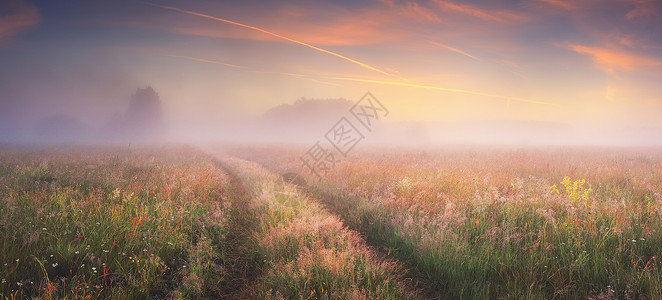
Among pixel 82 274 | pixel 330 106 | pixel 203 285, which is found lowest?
pixel 203 285

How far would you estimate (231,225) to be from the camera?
670 cm

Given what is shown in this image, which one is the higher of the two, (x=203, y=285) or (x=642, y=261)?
(x=642, y=261)

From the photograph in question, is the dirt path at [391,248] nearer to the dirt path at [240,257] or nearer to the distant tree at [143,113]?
the dirt path at [240,257]

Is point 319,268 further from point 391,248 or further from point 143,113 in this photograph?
point 143,113

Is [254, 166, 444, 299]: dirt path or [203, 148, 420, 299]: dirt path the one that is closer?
[203, 148, 420, 299]: dirt path

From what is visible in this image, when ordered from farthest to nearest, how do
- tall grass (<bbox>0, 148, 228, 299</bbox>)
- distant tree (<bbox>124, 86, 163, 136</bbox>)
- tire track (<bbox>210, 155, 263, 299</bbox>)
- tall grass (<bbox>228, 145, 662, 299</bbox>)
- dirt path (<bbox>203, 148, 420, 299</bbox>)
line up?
distant tree (<bbox>124, 86, 163, 136</bbox>)
tire track (<bbox>210, 155, 263, 299</bbox>)
tall grass (<bbox>228, 145, 662, 299</bbox>)
dirt path (<bbox>203, 148, 420, 299</bbox>)
tall grass (<bbox>0, 148, 228, 299</bbox>)

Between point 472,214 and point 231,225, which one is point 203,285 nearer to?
point 231,225

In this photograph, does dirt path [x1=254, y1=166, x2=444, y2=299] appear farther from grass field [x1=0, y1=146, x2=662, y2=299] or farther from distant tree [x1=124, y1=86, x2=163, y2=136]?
distant tree [x1=124, y1=86, x2=163, y2=136]

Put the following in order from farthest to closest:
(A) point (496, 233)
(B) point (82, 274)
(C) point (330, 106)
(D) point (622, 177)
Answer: (C) point (330, 106), (D) point (622, 177), (A) point (496, 233), (B) point (82, 274)

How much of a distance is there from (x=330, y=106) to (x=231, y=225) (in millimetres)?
122536

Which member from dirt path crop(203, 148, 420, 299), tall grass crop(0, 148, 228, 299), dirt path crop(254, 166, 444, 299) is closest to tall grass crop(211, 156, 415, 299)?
dirt path crop(203, 148, 420, 299)

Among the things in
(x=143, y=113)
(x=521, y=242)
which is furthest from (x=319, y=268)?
(x=143, y=113)

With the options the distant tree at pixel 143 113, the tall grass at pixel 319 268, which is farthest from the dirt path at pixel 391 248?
the distant tree at pixel 143 113

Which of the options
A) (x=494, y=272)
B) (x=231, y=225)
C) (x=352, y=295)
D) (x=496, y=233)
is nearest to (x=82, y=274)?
(x=231, y=225)
